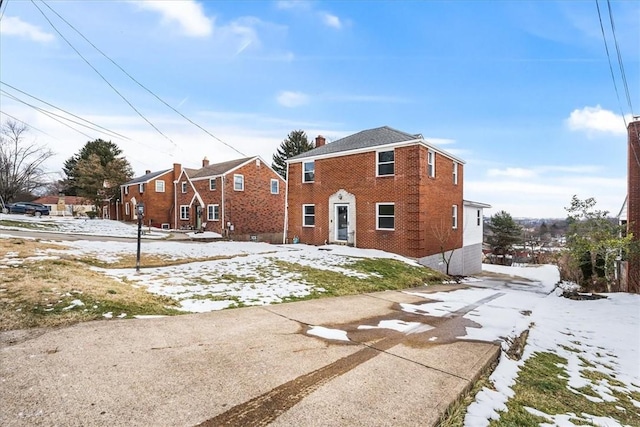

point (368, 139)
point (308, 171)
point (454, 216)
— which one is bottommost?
point (454, 216)

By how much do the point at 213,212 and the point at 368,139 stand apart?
628 inches

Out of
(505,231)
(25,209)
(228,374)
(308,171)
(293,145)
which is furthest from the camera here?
(293,145)

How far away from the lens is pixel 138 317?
5.17 metres

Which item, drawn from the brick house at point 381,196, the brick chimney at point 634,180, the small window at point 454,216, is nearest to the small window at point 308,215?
the brick house at point 381,196

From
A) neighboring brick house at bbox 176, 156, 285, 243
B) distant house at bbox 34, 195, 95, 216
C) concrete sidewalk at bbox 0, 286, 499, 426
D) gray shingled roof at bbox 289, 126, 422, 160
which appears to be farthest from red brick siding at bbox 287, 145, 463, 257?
distant house at bbox 34, 195, 95, 216

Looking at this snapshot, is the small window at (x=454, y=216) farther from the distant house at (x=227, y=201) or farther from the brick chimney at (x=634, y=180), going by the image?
the distant house at (x=227, y=201)

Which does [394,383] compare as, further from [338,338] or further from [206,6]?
[206,6]

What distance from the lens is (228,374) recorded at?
3316 mm

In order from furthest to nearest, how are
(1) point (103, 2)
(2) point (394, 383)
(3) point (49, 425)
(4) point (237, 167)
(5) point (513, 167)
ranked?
(4) point (237, 167) → (5) point (513, 167) → (1) point (103, 2) → (2) point (394, 383) → (3) point (49, 425)

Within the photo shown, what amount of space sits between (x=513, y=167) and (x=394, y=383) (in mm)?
25815

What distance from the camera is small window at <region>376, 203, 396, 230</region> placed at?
52.0ft

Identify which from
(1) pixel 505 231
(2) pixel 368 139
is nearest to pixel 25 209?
(2) pixel 368 139

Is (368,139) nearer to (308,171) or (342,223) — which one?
(308,171)

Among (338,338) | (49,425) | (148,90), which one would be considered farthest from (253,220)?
(49,425)
